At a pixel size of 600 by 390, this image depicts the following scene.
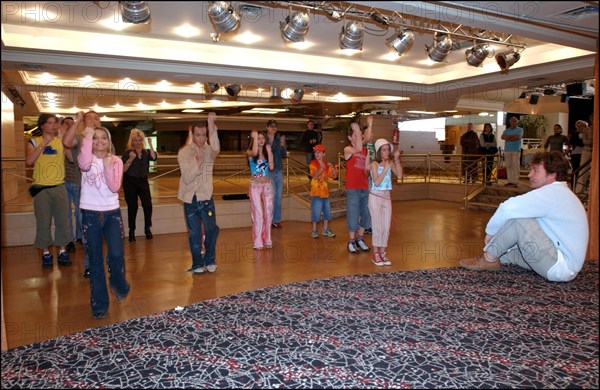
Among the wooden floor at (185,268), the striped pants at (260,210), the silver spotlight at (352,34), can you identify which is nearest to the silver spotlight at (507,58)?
the silver spotlight at (352,34)

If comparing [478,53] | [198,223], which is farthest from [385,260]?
[478,53]

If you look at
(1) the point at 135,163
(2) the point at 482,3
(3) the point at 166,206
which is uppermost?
(2) the point at 482,3

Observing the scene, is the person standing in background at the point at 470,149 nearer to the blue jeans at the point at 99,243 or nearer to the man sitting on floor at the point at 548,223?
the man sitting on floor at the point at 548,223

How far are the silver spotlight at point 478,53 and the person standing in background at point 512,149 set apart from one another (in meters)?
3.59

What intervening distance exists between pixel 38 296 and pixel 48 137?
150 centimetres

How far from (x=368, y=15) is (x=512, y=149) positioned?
611cm

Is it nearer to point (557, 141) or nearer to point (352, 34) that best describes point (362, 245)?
point (352, 34)

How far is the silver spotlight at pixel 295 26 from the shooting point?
507 centimetres

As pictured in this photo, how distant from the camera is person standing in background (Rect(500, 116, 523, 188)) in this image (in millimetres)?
9632

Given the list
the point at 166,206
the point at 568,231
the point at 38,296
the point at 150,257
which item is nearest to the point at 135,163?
the point at 166,206

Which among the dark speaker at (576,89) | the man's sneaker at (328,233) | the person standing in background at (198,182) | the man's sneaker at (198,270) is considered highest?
the dark speaker at (576,89)

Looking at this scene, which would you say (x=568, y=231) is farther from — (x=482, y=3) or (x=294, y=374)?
(x=294, y=374)

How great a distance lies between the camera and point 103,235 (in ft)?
11.9

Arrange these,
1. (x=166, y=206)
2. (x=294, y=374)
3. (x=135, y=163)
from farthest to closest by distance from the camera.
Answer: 1. (x=166, y=206)
2. (x=135, y=163)
3. (x=294, y=374)
